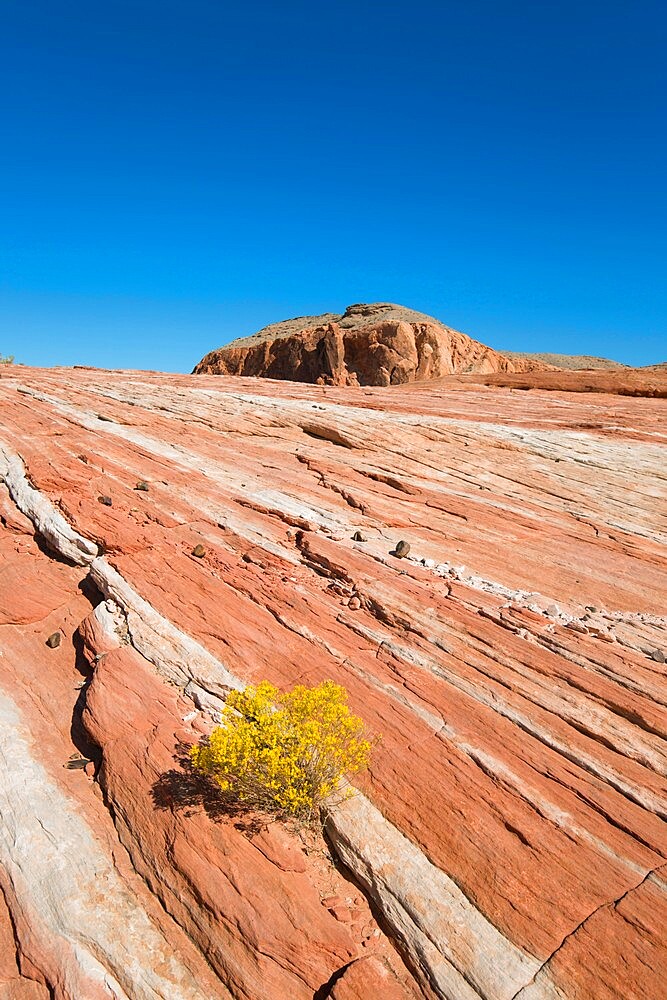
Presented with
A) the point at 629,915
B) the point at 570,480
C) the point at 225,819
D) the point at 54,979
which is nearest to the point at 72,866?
the point at 54,979

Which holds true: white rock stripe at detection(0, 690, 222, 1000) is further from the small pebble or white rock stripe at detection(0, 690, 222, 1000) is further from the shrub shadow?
the shrub shadow

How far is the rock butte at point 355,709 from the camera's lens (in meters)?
4.11

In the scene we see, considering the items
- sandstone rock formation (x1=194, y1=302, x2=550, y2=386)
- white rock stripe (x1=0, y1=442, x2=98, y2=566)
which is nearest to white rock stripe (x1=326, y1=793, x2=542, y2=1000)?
white rock stripe (x1=0, y1=442, x2=98, y2=566)

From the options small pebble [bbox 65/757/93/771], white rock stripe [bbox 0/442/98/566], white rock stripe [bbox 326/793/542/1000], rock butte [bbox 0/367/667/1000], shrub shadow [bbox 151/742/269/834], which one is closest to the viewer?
white rock stripe [bbox 326/793/542/1000]

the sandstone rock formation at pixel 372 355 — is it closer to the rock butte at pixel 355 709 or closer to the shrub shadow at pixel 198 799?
the rock butte at pixel 355 709

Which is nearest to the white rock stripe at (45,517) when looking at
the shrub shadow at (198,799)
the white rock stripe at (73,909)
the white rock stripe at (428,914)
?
the white rock stripe at (73,909)

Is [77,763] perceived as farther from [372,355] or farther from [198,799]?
[372,355]

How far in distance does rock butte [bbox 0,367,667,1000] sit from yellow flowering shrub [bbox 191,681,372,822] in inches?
12.5

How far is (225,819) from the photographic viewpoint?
4973 mm

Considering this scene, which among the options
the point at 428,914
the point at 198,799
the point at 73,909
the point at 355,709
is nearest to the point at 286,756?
the point at 198,799

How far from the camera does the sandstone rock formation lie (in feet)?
163

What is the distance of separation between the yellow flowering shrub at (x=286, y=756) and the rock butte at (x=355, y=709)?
317 millimetres

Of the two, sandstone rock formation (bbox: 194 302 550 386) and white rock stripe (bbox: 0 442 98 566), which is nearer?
white rock stripe (bbox: 0 442 98 566)

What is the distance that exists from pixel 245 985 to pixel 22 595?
626cm
